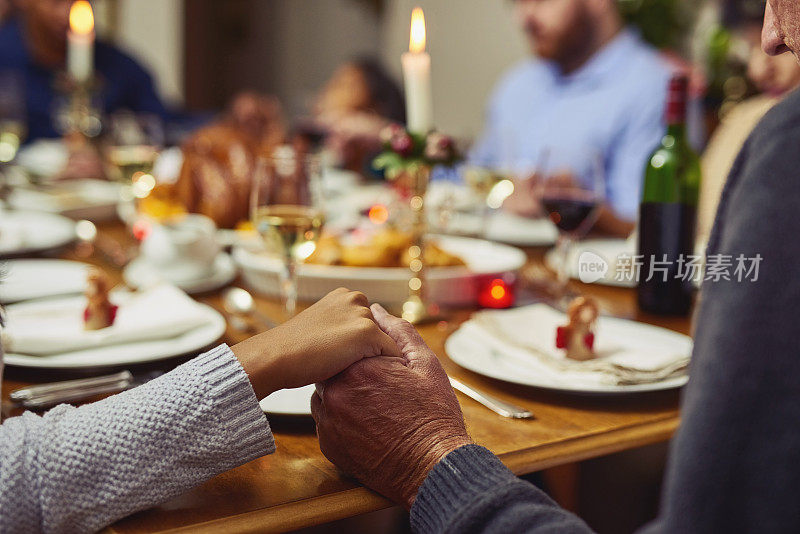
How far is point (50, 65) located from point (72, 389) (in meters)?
3.78

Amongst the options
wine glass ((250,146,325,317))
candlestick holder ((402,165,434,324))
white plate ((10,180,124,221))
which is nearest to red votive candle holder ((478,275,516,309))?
candlestick holder ((402,165,434,324))

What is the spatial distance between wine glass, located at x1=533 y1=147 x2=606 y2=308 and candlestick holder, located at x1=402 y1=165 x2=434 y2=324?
0.21 meters

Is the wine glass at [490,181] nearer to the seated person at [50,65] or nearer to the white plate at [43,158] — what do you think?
the white plate at [43,158]

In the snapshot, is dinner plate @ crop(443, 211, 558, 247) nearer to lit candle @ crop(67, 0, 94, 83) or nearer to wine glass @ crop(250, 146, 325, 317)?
wine glass @ crop(250, 146, 325, 317)

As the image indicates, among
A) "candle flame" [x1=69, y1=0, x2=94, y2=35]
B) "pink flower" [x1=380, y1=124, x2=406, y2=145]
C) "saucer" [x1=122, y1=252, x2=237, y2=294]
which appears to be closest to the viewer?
"pink flower" [x1=380, y1=124, x2=406, y2=145]

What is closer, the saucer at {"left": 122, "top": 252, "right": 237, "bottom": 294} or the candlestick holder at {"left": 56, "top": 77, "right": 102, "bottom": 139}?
the saucer at {"left": 122, "top": 252, "right": 237, "bottom": 294}

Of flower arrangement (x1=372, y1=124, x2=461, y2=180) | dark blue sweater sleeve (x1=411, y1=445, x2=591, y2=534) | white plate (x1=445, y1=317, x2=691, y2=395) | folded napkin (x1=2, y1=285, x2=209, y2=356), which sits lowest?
dark blue sweater sleeve (x1=411, y1=445, x2=591, y2=534)

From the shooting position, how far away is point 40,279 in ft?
4.44

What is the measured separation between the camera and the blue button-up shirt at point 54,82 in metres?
3.97

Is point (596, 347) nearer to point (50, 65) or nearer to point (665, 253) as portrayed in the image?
point (665, 253)

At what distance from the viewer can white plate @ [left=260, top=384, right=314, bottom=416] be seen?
0.82 metres

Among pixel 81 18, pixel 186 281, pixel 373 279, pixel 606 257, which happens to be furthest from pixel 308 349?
pixel 81 18

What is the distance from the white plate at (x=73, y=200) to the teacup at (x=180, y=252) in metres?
0.70

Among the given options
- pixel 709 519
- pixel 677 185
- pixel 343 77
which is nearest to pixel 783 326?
pixel 709 519
